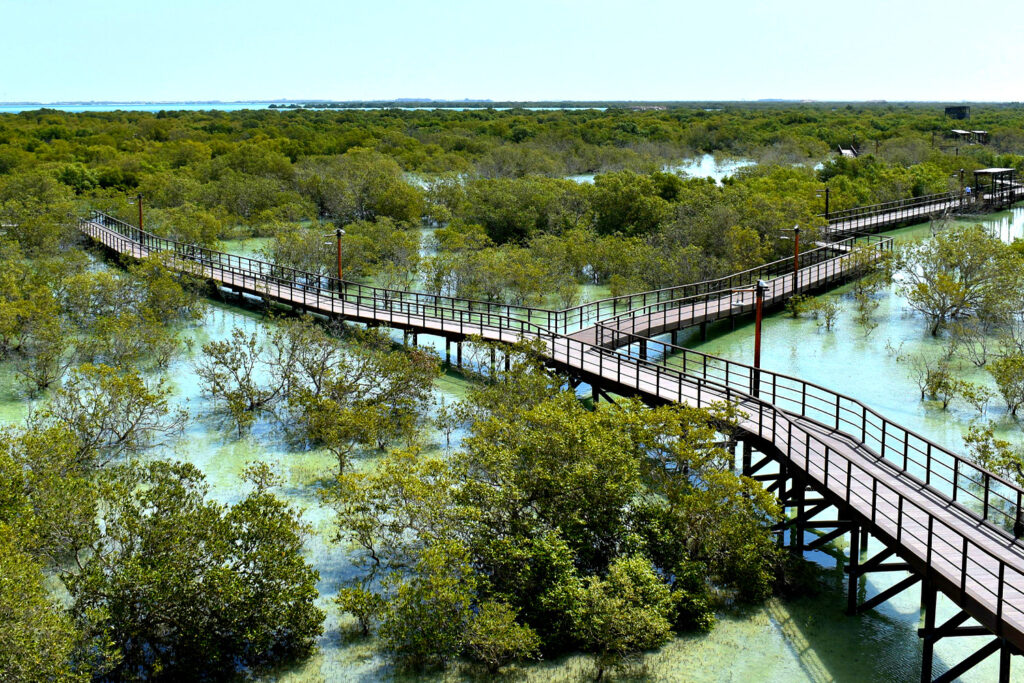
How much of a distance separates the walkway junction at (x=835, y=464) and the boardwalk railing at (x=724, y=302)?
0.09 meters

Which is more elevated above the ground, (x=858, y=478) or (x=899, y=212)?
(x=899, y=212)

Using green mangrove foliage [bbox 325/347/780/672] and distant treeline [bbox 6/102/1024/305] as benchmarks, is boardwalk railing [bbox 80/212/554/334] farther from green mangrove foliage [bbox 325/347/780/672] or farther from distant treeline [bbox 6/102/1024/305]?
green mangrove foliage [bbox 325/347/780/672]

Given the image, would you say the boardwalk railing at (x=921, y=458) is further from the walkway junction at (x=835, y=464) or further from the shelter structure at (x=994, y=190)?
the shelter structure at (x=994, y=190)

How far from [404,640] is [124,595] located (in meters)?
3.72

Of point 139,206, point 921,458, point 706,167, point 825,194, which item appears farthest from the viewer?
point 706,167

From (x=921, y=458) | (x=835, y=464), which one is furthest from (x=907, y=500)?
(x=921, y=458)

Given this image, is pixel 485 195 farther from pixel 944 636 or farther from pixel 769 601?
pixel 944 636

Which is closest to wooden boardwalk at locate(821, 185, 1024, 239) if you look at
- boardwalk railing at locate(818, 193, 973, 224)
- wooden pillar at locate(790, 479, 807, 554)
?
boardwalk railing at locate(818, 193, 973, 224)

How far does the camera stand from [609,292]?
3875cm

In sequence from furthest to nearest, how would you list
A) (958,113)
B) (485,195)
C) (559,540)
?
1. (958,113)
2. (485,195)
3. (559,540)

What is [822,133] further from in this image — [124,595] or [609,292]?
[124,595]

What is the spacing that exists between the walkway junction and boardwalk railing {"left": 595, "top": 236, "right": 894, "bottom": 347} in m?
0.09

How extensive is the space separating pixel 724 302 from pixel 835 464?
1625 centimetres

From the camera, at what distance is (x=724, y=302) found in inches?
1275
